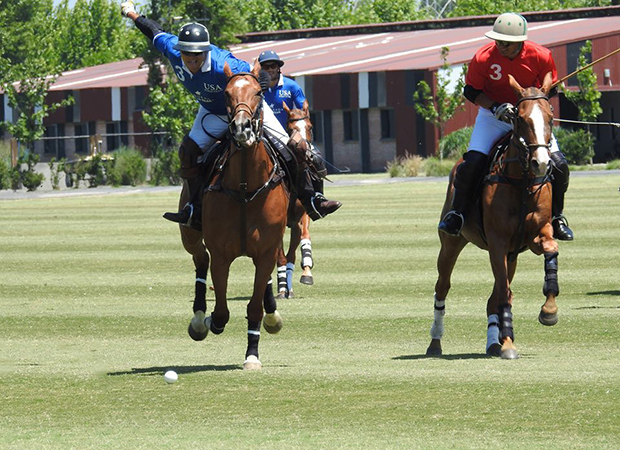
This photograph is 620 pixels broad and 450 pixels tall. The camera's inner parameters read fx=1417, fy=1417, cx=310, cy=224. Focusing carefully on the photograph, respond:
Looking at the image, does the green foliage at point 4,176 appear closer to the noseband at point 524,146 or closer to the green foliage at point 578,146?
the green foliage at point 578,146

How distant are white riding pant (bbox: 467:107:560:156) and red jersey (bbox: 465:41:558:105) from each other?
0.27 metres

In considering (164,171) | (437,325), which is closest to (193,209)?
(437,325)

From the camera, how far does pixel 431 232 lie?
2636 cm

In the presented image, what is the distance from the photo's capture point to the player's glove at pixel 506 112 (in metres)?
12.1

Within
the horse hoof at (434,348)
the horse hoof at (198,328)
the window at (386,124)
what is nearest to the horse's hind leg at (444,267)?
the horse hoof at (434,348)

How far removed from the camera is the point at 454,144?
60.8 meters

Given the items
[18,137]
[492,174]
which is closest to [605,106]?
[18,137]

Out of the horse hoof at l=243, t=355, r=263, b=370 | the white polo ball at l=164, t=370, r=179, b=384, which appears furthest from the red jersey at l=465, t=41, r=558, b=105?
the white polo ball at l=164, t=370, r=179, b=384

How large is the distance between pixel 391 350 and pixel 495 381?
8.37 feet

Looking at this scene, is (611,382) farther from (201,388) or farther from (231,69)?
(231,69)

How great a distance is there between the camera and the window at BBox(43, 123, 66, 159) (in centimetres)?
7806

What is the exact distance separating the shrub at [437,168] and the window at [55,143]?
2834cm

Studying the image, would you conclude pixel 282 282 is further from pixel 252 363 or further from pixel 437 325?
pixel 252 363

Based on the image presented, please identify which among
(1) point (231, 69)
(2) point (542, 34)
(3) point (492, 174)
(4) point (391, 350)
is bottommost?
(4) point (391, 350)
